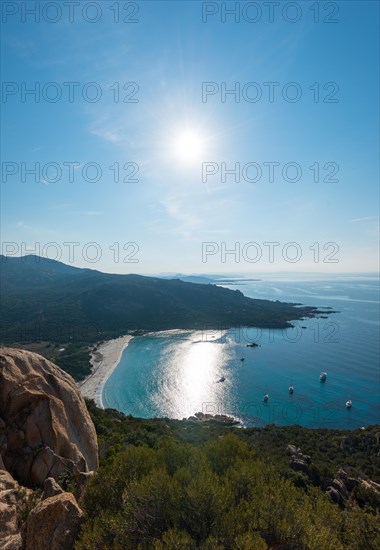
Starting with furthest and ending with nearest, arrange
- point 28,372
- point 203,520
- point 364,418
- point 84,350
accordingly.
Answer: point 84,350
point 364,418
point 28,372
point 203,520

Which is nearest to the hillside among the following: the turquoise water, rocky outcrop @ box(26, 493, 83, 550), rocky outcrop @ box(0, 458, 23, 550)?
the turquoise water

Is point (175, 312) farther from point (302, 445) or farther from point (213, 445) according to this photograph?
point (213, 445)

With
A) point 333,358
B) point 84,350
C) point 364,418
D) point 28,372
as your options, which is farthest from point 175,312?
point 28,372

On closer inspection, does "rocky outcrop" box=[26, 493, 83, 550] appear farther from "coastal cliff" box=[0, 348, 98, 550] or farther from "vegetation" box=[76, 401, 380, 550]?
"vegetation" box=[76, 401, 380, 550]

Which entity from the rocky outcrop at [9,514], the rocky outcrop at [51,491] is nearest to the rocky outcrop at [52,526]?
the rocky outcrop at [9,514]

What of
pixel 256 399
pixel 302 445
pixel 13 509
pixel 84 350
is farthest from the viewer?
pixel 84 350

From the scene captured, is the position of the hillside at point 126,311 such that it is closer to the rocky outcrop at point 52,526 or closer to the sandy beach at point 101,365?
the sandy beach at point 101,365
